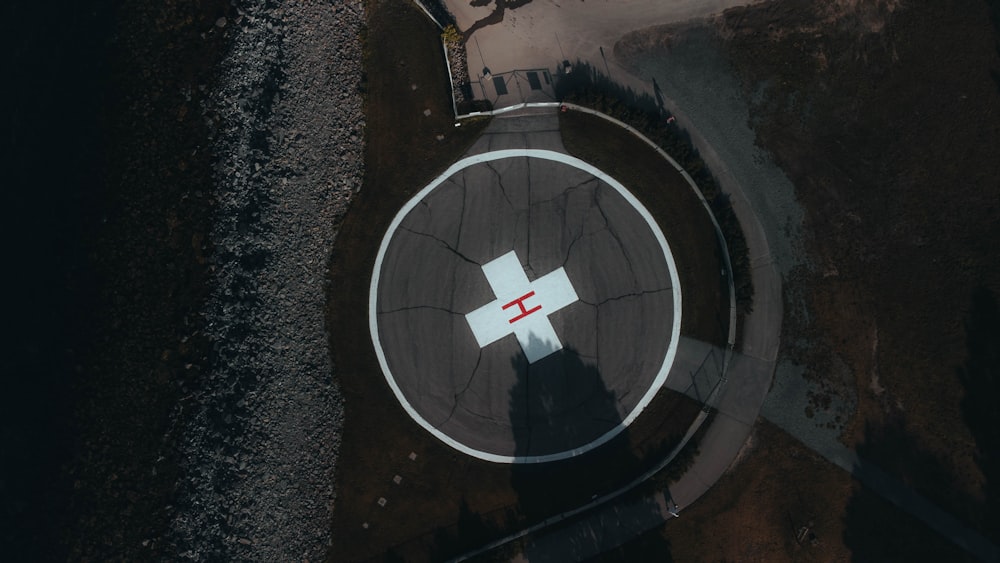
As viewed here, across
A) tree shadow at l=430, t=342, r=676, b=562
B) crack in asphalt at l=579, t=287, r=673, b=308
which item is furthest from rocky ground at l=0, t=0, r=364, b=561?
crack in asphalt at l=579, t=287, r=673, b=308

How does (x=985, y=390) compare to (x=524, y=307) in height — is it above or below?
below

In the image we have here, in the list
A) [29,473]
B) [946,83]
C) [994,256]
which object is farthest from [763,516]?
[29,473]

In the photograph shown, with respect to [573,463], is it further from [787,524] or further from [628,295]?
[787,524]

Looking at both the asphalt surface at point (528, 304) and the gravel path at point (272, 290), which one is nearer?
the gravel path at point (272, 290)

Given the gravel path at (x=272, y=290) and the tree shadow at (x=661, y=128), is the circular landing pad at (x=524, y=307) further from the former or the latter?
the gravel path at (x=272, y=290)

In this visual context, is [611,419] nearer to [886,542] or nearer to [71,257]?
[886,542]

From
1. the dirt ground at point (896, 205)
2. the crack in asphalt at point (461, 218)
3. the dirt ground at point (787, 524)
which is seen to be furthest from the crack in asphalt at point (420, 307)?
the dirt ground at point (896, 205)

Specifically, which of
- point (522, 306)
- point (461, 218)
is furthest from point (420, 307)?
point (522, 306)
